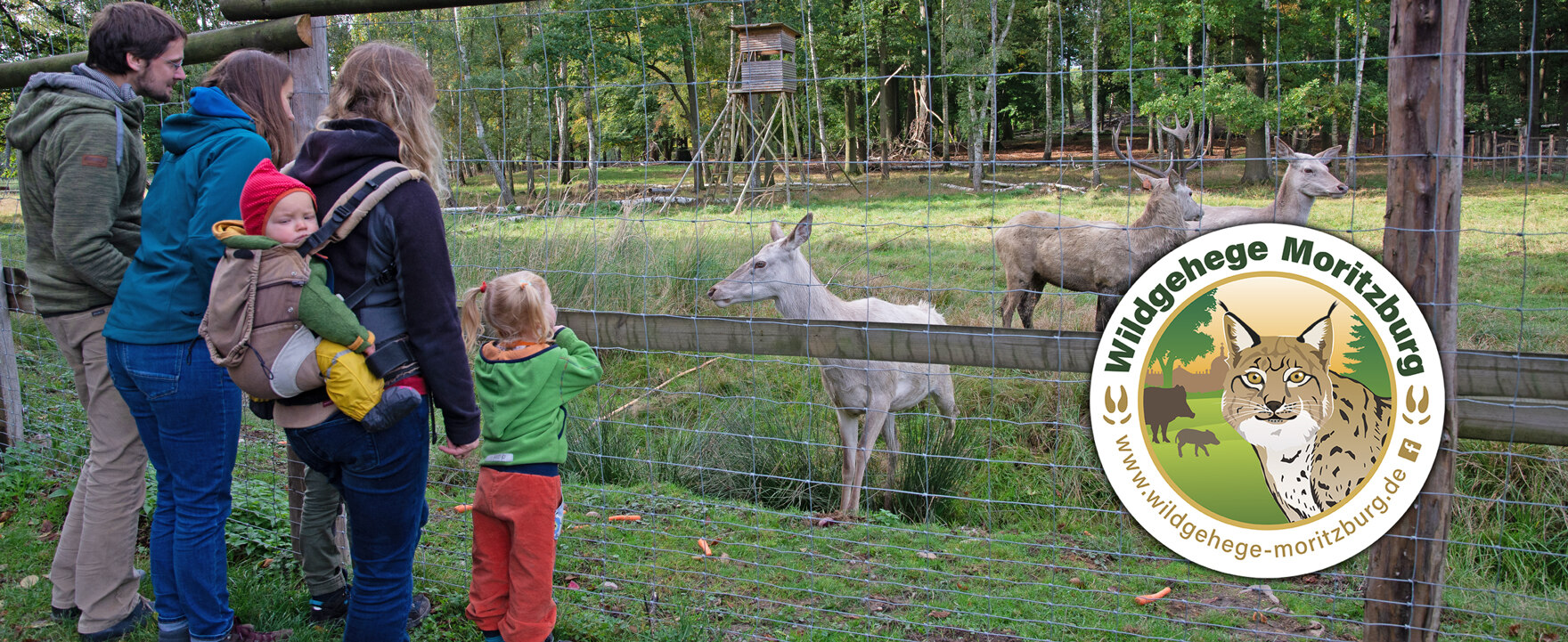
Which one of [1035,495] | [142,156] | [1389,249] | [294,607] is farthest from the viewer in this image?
[1035,495]

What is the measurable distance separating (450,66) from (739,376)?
22995mm

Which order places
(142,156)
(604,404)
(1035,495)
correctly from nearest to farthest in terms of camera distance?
(142,156) < (1035,495) < (604,404)

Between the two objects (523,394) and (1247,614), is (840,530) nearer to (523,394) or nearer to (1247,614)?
(1247,614)

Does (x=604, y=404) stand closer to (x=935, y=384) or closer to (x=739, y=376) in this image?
(x=739, y=376)

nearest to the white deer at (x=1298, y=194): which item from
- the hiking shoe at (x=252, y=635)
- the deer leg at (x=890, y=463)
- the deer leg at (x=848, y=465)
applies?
the deer leg at (x=890, y=463)

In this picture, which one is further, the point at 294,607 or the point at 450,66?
the point at 450,66

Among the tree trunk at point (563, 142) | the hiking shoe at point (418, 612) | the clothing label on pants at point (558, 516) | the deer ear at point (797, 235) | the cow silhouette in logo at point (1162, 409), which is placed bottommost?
the hiking shoe at point (418, 612)

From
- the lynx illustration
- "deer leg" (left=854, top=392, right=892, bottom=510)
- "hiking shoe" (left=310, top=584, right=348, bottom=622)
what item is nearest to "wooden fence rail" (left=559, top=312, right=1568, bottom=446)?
the lynx illustration

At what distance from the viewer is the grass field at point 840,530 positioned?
357 cm

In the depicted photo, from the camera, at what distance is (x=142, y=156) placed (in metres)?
3.31

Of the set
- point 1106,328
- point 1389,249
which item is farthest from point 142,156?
point 1389,249

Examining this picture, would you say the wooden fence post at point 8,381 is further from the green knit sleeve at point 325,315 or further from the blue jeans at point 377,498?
the green knit sleeve at point 325,315

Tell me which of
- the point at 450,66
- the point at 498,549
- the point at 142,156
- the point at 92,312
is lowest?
the point at 498,549

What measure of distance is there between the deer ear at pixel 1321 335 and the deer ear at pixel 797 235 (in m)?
3.05
